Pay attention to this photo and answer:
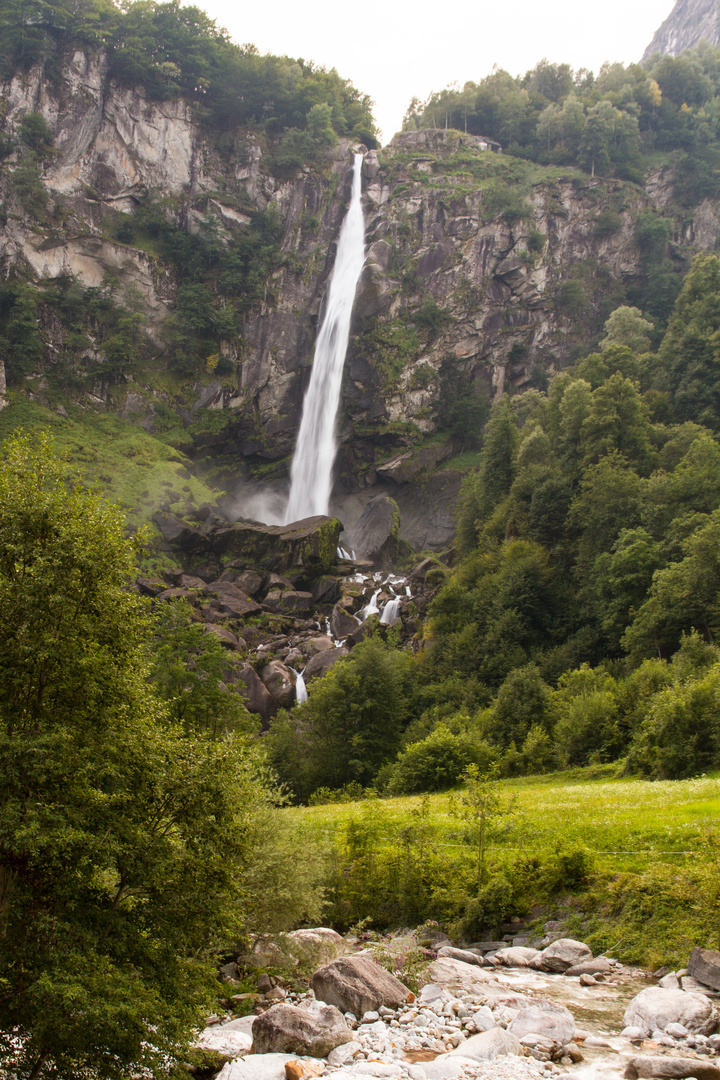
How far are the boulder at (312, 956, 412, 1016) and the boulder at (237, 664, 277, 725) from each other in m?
35.1

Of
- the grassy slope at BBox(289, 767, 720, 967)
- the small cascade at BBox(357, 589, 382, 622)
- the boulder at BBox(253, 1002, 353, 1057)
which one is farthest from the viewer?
the small cascade at BBox(357, 589, 382, 622)

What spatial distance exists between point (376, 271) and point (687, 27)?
133m

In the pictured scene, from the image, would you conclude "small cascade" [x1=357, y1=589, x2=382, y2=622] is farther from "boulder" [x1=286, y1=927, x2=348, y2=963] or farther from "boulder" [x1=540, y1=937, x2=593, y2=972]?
"boulder" [x1=540, y1=937, x2=593, y2=972]

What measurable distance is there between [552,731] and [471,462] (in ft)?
161

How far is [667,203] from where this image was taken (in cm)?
8838

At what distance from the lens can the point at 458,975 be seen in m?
12.8

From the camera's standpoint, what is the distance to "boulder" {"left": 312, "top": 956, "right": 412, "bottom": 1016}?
466 inches

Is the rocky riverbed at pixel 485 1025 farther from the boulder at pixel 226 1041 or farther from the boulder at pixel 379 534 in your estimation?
the boulder at pixel 379 534

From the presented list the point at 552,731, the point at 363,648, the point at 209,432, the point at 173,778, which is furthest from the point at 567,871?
the point at 209,432

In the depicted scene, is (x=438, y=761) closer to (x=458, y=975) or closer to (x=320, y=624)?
(x=458, y=975)

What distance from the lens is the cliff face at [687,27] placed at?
146125 mm

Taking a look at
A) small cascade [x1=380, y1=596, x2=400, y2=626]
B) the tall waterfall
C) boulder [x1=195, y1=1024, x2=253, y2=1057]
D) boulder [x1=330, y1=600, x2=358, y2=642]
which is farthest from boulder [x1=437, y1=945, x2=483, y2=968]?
the tall waterfall

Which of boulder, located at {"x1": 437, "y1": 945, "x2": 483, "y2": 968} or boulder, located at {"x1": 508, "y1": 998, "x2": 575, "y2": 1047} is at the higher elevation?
boulder, located at {"x1": 508, "y1": 998, "x2": 575, "y2": 1047}

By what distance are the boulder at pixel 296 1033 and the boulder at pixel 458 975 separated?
225 centimetres
